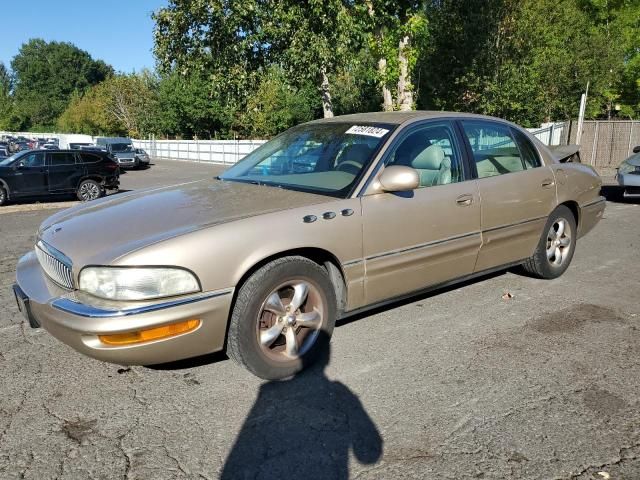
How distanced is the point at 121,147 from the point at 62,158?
16229 mm

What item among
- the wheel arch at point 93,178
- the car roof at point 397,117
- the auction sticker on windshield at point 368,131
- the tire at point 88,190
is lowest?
the tire at point 88,190

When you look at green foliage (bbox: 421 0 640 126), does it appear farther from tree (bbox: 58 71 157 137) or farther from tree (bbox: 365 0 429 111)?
tree (bbox: 58 71 157 137)

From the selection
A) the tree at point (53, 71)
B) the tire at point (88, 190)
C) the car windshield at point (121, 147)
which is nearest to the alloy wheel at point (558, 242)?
the tire at point (88, 190)

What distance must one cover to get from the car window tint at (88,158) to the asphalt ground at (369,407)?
41.3 ft

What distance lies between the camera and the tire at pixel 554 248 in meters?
5.13

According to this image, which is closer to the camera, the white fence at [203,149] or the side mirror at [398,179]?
the side mirror at [398,179]

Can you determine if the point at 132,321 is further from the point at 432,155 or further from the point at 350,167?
the point at 432,155

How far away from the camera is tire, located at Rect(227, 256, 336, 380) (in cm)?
309

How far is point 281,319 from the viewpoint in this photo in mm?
3301

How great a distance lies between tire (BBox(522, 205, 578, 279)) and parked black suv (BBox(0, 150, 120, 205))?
1319 cm

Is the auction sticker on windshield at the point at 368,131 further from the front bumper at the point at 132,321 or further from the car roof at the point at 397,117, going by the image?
the front bumper at the point at 132,321

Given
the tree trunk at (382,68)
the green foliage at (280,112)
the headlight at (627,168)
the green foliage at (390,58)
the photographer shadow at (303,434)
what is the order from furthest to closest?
the green foliage at (280,112)
the tree trunk at (382,68)
the green foliage at (390,58)
the headlight at (627,168)
the photographer shadow at (303,434)

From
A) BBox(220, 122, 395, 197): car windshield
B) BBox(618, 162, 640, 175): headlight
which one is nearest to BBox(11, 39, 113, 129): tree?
BBox(618, 162, 640, 175): headlight

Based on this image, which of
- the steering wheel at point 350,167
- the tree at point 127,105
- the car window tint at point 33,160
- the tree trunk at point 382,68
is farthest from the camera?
the tree at point 127,105
